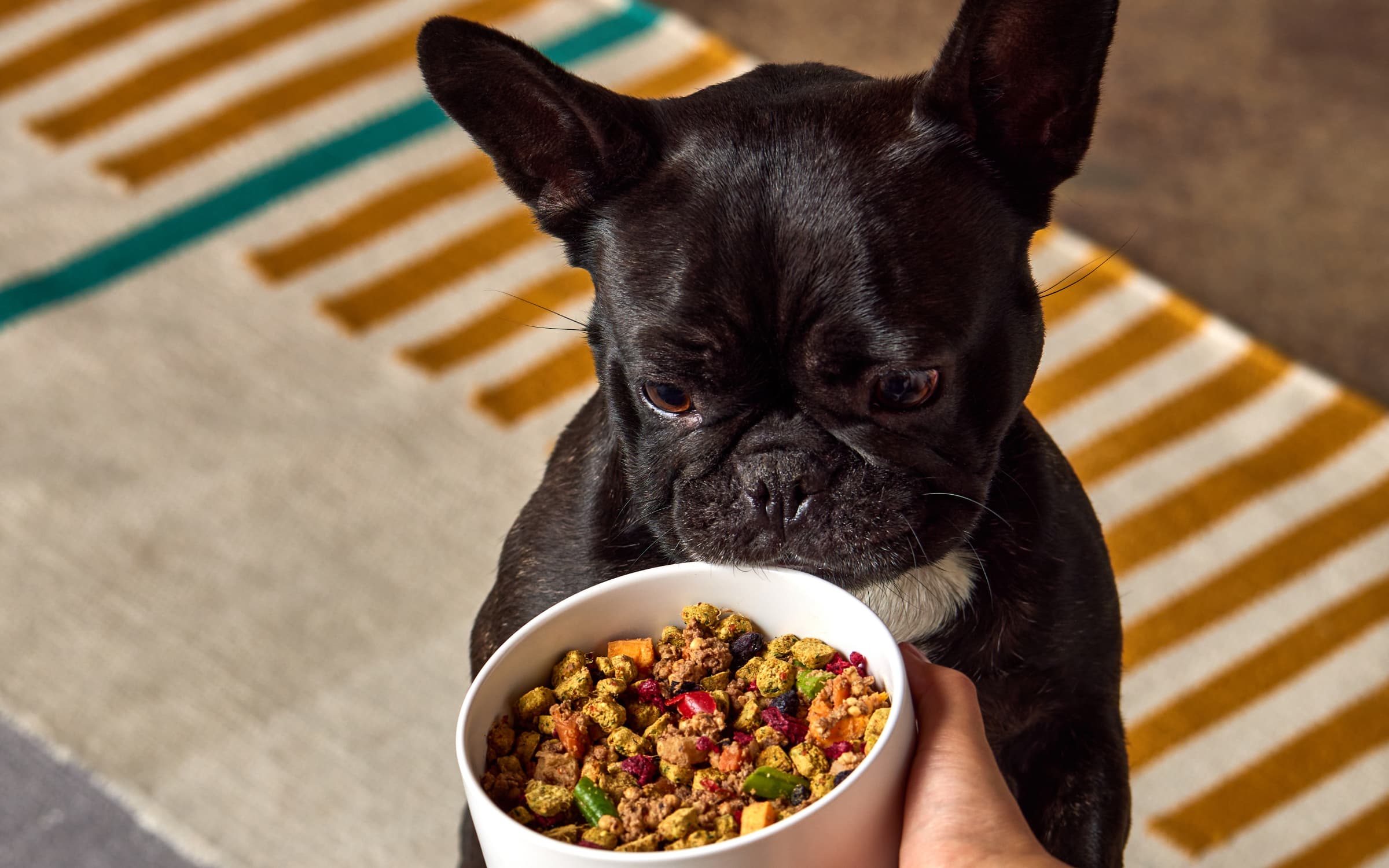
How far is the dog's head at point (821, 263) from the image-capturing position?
3.92 feet

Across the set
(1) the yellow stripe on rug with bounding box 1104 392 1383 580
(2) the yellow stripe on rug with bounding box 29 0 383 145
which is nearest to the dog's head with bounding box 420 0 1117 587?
(1) the yellow stripe on rug with bounding box 1104 392 1383 580

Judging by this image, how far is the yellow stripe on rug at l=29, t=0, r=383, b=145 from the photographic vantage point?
3467mm

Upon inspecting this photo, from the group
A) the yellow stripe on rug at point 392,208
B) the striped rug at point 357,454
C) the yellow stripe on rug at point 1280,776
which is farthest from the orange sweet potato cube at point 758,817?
the yellow stripe on rug at point 392,208

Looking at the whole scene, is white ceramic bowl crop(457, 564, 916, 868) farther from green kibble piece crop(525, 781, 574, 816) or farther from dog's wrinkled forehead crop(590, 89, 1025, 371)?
dog's wrinkled forehead crop(590, 89, 1025, 371)

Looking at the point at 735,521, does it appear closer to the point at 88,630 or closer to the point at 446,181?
the point at 88,630

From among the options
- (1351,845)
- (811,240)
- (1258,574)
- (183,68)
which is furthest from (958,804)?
(183,68)

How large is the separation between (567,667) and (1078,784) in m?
0.56

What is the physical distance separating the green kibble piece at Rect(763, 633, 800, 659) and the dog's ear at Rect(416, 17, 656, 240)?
0.42m

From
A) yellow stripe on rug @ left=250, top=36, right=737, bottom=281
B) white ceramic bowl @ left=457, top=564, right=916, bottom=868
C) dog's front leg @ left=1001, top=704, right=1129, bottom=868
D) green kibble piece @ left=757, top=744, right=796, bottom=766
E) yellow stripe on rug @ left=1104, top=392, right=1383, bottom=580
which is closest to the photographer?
white ceramic bowl @ left=457, top=564, right=916, bottom=868

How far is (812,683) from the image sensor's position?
1.12 metres

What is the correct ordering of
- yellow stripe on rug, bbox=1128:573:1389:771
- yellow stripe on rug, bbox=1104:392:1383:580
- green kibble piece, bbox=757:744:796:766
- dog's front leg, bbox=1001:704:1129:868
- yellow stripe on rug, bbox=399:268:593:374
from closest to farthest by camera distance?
green kibble piece, bbox=757:744:796:766, dog's front leg, bbox=1001:704:1129:868, yellow stripe on rug, bbox=1128:573:1389:771, yellow stripe on rug, bbox=1104:392:1383:580, yellow stripe on rug, bbox=399:268:593:374

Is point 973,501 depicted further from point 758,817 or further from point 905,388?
point 758,817

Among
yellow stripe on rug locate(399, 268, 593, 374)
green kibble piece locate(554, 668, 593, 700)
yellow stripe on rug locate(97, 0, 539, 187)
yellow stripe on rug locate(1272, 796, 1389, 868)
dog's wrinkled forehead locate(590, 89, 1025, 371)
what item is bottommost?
yellow stripe on rug locate(1272, 796, 1389, 868)

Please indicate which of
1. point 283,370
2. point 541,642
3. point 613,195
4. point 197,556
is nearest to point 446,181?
point 283,370
